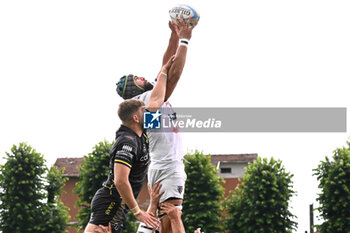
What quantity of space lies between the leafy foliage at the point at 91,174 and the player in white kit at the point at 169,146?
121 feet

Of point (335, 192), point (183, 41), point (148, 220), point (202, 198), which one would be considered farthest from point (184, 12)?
point (202, 198)

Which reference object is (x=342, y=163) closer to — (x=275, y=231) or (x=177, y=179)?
(x=275, y=231)

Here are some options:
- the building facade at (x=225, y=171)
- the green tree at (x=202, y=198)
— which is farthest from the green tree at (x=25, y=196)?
the building facade at (x=225, y=171)

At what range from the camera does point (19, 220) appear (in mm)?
45562

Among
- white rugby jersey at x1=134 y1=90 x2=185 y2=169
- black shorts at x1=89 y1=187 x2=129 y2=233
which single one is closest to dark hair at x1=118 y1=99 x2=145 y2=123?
white rugby jersey at x1=134 y1=90 x2=185 y2=169

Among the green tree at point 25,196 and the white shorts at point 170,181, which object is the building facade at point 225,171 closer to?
the green tree at point 25,196

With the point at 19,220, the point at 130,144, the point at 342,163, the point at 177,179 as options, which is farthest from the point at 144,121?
the point at 19,220

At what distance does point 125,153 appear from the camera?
337 inches

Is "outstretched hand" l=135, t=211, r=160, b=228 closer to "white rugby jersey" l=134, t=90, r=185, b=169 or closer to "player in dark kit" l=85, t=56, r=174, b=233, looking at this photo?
"player in dark kit" l=85, t=56, r=174, b=233

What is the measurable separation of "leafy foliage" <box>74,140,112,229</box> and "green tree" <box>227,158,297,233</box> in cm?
1126

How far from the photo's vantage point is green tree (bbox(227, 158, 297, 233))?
142ft

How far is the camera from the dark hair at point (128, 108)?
875 cm

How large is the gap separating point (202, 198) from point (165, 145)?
36916 mm

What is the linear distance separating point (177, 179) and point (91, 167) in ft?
125
